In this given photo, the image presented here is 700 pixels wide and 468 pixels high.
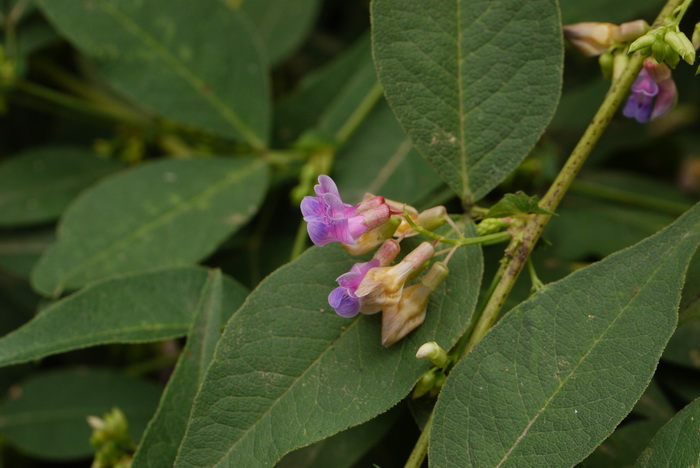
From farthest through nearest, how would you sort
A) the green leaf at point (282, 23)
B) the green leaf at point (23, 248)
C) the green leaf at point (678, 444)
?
the green leaf at point (282, 23) < the green leaf at point (23, 248) < the green leaf at point (678, 444)

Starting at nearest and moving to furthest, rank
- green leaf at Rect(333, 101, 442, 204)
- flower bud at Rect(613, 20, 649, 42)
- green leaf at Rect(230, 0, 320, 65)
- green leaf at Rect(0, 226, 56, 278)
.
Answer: flower bud at Rect(613, 20, 649, 42) → green leaf at Rect(333, 101, 442, 204) → green leaf at Rect(0, 226, 56, 278) → green leaf at Rect(230, 0, 320, 65)

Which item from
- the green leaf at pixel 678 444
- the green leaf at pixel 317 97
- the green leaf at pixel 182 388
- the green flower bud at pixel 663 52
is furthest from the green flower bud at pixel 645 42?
the green leaf at pixel 317 97

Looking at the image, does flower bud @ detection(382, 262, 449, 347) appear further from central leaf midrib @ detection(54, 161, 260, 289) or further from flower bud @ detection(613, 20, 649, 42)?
central leaf midrib @ detection(54, 161, 260, 289)

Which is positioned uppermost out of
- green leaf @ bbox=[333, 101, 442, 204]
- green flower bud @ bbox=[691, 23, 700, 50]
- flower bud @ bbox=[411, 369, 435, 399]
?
green flower bud @ bbox=[691, 23, 700, 50]

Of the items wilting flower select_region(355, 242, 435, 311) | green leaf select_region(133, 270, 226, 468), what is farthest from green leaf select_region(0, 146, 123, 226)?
wilting flower select_region(355, 242, 435, 311)

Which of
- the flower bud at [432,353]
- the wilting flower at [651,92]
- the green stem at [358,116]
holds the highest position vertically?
the wilting flower at [651,92]

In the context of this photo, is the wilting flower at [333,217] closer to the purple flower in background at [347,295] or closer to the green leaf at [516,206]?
the purple flower in background at [347,295]
